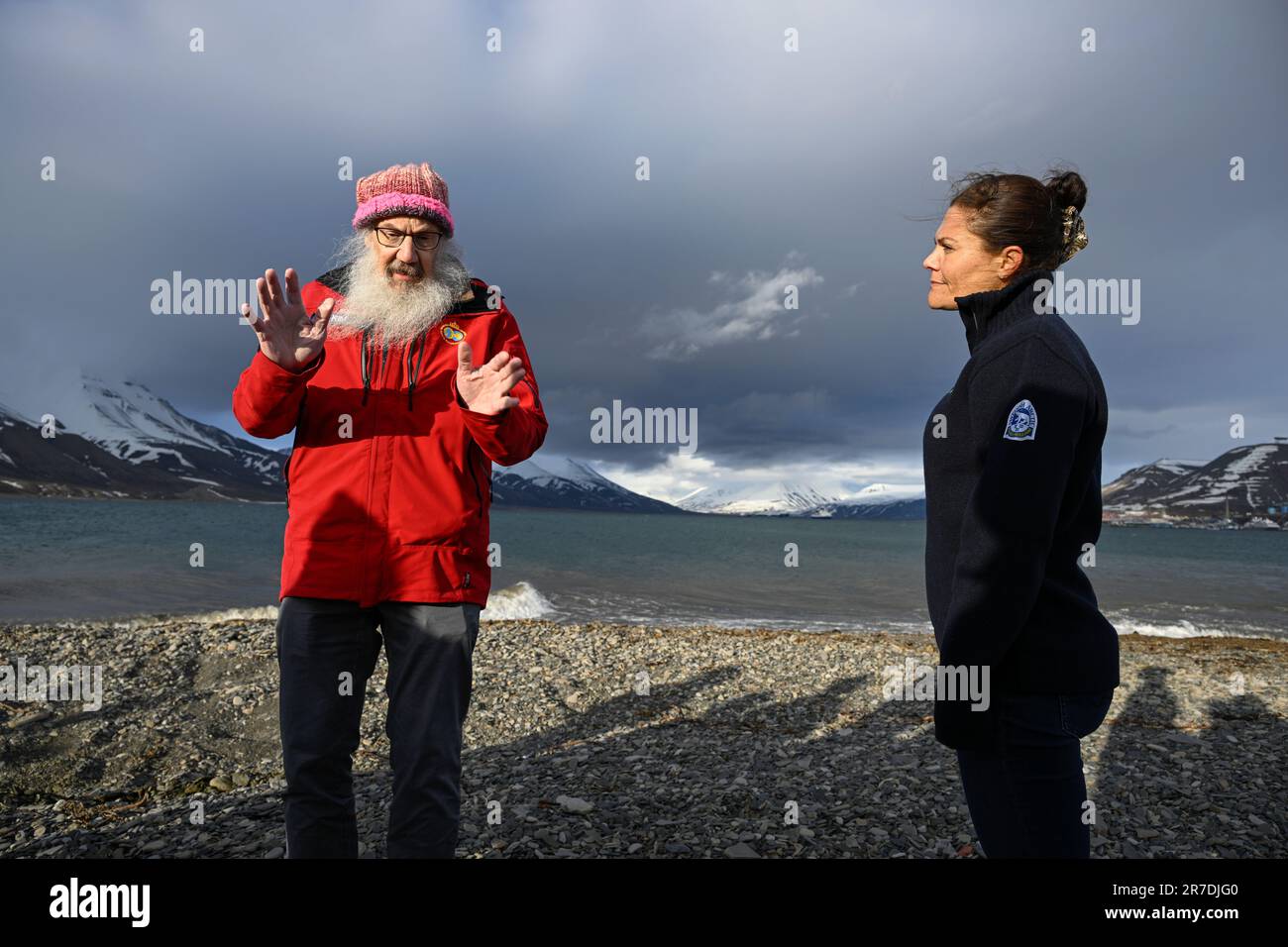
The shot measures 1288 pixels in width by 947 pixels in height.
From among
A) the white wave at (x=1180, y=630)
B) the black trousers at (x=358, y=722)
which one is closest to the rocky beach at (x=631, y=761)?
the black trousers at (x=358, y=722)

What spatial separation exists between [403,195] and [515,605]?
800 inches

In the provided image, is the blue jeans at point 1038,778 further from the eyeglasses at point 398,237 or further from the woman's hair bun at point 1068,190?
the eyeglasses at point 398,237

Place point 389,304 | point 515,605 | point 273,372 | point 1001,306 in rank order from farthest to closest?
point 515,605
point 389,304
point 273,372
point 1001,306

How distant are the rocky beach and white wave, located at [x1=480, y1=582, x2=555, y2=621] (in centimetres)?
828

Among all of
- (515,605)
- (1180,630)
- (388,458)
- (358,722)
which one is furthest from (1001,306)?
(1180,630)

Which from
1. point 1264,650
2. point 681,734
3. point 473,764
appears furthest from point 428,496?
point 1264,650

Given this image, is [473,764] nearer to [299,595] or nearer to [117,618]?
[299,595]

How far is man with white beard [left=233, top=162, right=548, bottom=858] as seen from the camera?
2887mm

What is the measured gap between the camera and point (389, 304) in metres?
3.26

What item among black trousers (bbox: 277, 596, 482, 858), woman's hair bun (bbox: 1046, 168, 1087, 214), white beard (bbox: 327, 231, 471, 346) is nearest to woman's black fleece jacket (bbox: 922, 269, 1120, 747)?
woman's hair bun (bbox: 1046, 168, 1087, 214)

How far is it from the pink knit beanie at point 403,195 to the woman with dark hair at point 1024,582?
8.18 ft

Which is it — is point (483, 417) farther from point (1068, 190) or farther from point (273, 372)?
point (1068, 190)
